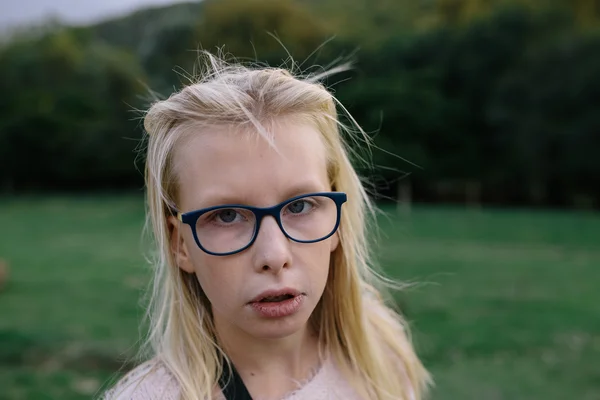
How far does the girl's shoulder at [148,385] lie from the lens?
131 cm

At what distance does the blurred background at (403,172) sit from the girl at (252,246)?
0.29 metres

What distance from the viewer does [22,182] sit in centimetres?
3350

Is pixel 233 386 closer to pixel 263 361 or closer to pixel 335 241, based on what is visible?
pixel 263 361

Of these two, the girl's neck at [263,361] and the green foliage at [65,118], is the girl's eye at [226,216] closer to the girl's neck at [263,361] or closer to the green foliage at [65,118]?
the girl's neck at [263,361]

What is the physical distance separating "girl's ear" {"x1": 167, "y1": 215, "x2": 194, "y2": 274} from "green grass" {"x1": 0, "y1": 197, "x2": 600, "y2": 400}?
62 cm

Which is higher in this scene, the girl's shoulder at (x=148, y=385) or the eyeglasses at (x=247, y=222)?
Answer: the eyeglasses at (x=247, y=222)

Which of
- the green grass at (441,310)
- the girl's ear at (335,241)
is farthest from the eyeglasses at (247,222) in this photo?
the green grass at (441,310)

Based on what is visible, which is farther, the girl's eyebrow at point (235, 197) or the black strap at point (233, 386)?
the black strap at point (233, 386)

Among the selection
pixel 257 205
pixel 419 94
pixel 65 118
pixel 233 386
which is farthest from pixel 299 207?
pixel 65 118

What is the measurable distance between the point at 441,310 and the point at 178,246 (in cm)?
582

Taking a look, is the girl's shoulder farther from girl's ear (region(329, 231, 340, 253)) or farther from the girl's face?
girl's ear (region(329, 231, 340, 253))

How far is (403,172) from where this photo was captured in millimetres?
1996

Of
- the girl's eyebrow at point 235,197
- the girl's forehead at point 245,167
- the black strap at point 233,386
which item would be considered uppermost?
the girl's forehead at point 245,167

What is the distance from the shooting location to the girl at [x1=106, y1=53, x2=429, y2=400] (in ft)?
4.08
